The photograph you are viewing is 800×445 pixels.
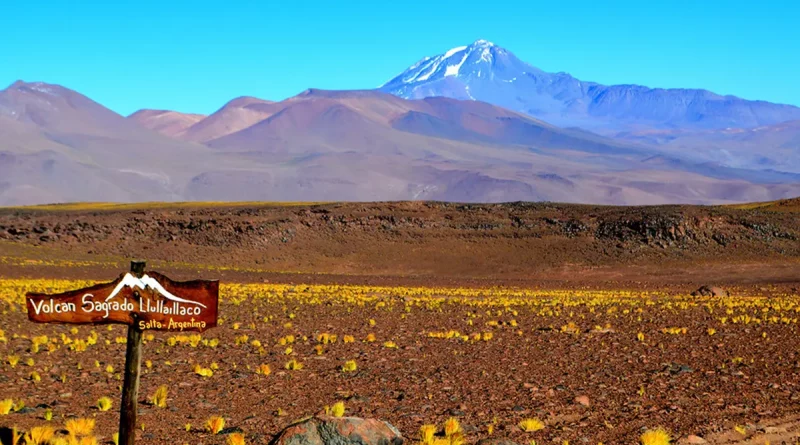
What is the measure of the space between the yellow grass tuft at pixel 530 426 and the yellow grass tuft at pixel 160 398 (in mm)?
4745

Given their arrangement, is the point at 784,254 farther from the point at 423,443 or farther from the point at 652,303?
the point at 423,443

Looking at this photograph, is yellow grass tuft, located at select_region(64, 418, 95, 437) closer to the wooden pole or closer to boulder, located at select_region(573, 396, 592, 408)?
the wooden pole

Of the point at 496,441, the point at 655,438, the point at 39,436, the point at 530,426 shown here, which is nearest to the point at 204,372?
the point at 39,436

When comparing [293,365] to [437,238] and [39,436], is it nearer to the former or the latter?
[39,436]

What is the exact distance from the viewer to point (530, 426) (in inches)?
430

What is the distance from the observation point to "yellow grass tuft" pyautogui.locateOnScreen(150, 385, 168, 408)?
1203cm

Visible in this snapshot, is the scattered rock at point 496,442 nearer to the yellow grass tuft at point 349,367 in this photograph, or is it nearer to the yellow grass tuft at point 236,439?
the yellow grass tuft at point 236,439

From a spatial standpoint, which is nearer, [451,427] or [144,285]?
[144,285]

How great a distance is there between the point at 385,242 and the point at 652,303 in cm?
2913

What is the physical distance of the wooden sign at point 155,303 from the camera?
8180mm

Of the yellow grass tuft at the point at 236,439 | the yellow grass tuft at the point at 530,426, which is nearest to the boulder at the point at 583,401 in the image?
the yellow grass tuft at the point at 530,426

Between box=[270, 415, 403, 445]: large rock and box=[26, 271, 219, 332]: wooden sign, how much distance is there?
1435 mm

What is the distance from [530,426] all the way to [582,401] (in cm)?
188

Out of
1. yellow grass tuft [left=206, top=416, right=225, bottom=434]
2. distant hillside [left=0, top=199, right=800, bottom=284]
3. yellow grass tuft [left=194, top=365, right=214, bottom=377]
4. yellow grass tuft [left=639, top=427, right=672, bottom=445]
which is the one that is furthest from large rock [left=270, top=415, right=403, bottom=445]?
distant hillside [left=0, top=199, right=800, bottom=284]
